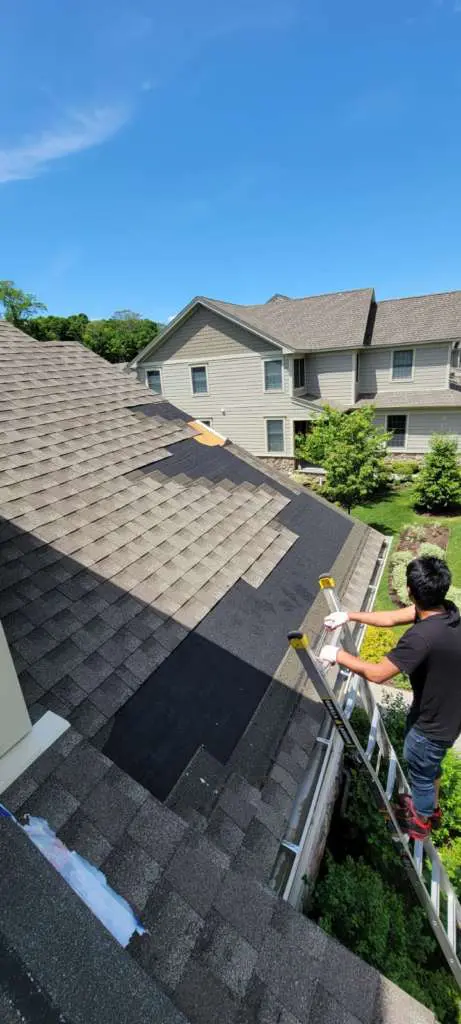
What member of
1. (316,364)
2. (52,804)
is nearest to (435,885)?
(52,804)

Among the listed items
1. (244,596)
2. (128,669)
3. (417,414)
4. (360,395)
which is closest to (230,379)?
(360,395)

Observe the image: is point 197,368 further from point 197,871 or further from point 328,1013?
point 328,1013

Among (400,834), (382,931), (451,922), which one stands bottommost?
(382,931)

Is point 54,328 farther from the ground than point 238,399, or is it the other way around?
point 54,328

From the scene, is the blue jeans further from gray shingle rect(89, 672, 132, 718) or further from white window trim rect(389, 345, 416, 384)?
white window trim rect(389, 345, 416, 384)

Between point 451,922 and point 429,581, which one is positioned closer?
point 429,581

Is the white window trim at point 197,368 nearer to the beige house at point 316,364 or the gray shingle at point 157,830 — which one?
the beige house at point 316,364

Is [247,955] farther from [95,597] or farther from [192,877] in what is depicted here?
[95,597]
